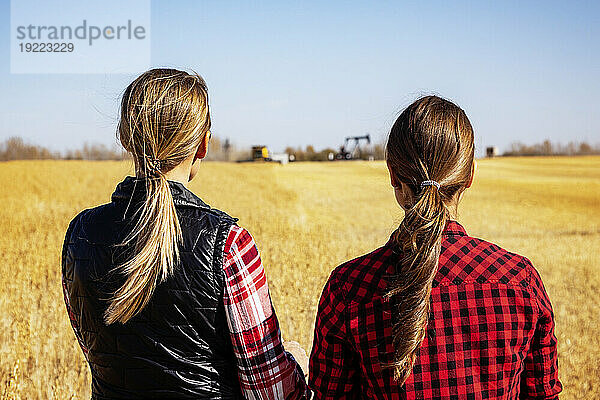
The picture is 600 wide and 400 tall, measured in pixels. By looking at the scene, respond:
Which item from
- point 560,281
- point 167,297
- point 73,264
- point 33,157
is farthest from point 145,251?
point 33,157

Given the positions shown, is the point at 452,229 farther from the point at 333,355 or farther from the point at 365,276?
the point at 333,355

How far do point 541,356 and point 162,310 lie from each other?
1362 millimetres

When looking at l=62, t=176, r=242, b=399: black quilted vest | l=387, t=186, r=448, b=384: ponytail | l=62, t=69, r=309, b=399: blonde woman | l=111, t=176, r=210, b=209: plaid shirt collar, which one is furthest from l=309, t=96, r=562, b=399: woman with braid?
l=111, t=176, r=210, b=209: plaid shirt collar

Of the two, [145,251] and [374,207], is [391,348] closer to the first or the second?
[145,251]

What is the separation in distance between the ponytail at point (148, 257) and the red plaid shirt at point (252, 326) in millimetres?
195

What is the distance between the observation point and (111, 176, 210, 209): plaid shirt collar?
7.05 ft

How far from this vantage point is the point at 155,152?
7.09ft

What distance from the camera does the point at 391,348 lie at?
2.10 meters

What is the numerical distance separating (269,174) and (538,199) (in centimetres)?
1667

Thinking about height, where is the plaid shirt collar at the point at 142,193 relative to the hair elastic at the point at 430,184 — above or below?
below

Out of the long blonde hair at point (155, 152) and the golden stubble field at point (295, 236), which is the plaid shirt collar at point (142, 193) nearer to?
the long blonde hair at point (155, 152)

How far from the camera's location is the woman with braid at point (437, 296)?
2041 mm

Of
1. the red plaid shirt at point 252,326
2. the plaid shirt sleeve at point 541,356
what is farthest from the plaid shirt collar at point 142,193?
the plaid shirt sleeve at point 541,356

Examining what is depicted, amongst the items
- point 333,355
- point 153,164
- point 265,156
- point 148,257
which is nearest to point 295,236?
point 333,355
